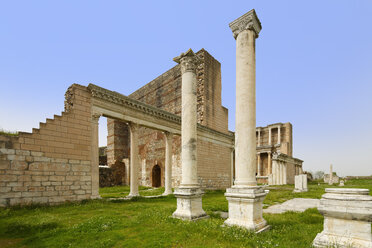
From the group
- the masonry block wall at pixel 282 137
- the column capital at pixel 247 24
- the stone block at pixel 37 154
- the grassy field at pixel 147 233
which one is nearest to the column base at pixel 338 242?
the grassy field at pixel 147 233

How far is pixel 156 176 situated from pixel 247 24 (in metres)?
19.8

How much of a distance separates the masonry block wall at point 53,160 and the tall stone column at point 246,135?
7.54 meters

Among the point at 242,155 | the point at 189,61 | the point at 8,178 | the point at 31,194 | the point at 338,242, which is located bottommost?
the point at 31,194

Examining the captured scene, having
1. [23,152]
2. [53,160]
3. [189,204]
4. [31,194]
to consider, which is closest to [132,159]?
[53,160]

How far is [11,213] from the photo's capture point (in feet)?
21.9

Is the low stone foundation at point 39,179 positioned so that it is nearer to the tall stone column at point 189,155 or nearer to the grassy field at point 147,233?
the grassy field at point 147,233

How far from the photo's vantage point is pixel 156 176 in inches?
888

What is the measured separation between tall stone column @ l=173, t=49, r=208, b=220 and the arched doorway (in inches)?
633

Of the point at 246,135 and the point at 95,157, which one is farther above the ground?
the point at 246,135

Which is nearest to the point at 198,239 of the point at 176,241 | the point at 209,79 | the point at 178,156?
the point at 176,241

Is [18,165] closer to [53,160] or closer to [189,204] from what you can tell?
[53,160]

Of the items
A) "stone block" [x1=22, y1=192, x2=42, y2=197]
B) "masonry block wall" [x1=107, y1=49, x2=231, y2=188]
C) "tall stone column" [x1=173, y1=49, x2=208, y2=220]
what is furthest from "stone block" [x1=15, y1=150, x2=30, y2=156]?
"masonry block wall" [x1=107, y1=49, x2=231, y2=188]

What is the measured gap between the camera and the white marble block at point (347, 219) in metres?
3.34

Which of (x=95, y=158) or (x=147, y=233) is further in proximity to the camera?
(x=95, y=158)
